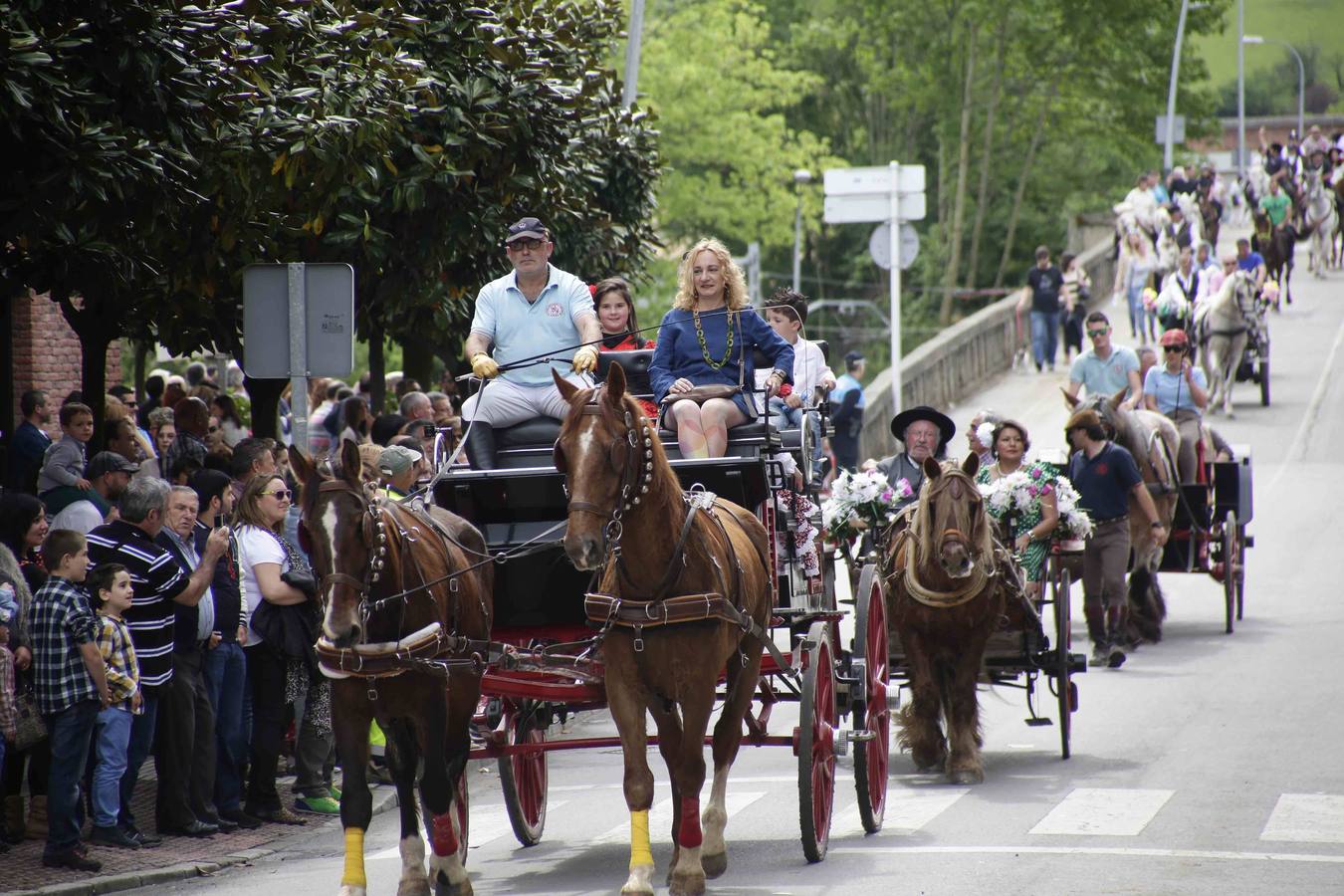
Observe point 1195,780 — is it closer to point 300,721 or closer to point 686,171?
point 300,721

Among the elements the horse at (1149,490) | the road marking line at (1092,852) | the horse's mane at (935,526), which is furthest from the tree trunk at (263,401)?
the road marking line at (1092,852)

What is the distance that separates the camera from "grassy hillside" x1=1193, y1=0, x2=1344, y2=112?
84.7 metres

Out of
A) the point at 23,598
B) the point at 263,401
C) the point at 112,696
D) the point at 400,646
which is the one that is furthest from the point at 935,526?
the point at 263,401

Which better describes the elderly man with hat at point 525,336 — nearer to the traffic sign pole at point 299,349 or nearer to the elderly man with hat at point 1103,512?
the traffic sign pole at point 299,349

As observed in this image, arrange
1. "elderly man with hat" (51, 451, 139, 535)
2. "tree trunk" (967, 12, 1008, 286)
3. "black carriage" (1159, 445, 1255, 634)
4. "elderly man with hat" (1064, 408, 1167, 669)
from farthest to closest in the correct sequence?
"tree trunk" (967, 12, 1008, 286)
"black carriage" (1159, 445, 1255, 634)
"elderly man with hat" (1064, 408, 1167, 669)
"elderly man with hat" (51, 451, 139, 535)

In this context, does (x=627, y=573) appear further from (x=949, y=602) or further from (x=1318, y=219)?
(x=1318, y=219)

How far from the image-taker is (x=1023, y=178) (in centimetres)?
4812

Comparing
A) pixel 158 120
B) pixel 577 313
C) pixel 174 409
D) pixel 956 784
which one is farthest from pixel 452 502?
pixel 174 409

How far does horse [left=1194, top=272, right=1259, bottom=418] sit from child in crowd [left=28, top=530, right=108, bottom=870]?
2362 centimetres

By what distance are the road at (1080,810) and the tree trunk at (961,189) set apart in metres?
29.3

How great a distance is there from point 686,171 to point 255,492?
39.9m

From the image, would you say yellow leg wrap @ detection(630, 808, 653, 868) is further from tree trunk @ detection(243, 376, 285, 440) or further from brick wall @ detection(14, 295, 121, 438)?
brick wall @ detection(14, 295, 121, 438)

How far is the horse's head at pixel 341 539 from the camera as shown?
7762mm

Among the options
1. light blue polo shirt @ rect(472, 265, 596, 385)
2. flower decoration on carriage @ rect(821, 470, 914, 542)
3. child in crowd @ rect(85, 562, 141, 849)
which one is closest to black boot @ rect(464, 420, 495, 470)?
light blue polo shirt @ rect(472, 265, 596, 385)
